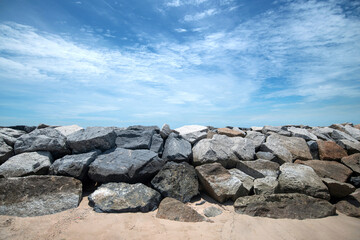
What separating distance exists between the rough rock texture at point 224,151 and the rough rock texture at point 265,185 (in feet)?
3.04

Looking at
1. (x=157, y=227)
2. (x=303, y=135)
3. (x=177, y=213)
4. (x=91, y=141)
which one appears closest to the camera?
(x=157, y=227)

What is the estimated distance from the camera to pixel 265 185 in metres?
5.58

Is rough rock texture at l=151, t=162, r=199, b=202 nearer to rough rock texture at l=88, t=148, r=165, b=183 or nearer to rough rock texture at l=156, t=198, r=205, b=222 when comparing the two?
rough rock texture at l=88, t=148, r=165, b=183

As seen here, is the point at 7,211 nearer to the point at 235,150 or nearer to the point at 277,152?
the point at 235,150

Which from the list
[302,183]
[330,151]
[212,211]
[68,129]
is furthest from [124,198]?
[330,151]

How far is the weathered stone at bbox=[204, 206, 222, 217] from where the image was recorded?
471 cm

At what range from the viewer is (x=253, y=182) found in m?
5.79

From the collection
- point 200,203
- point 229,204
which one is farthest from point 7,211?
point 229,204

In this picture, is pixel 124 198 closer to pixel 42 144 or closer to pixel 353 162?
pixel 42 144

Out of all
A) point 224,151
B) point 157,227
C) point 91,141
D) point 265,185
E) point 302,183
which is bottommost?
point 157,227

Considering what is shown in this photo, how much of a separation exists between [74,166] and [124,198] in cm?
Answer: 183

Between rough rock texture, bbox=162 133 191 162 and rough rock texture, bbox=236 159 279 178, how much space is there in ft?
5.60

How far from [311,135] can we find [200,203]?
6119 millimetres

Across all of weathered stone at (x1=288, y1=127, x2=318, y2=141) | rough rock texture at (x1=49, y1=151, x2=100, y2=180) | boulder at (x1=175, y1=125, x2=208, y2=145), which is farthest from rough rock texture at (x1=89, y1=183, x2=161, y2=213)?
weathered stone at (x1=288, y1=127, x2=318, y2=141)
